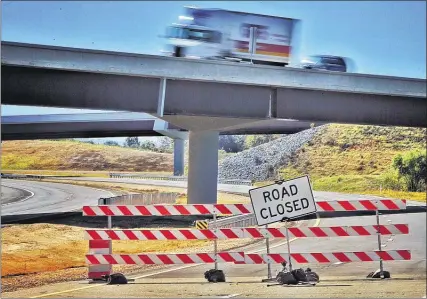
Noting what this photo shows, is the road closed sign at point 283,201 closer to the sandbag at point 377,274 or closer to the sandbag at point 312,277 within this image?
the sandbag at point 312,277

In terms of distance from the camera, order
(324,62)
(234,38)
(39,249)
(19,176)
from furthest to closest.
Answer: (234,38), (324,62), (19,176), (39,249)

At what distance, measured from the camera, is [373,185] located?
6.41m

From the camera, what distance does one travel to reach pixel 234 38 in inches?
336

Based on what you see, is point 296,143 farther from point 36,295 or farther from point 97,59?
point 97,59

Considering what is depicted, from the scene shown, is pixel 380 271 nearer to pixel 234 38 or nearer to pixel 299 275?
pixel 299 275

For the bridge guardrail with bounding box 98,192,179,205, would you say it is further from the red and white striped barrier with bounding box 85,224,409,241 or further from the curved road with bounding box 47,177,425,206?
the red and white striped barrier with bounding box 85,224,409,241

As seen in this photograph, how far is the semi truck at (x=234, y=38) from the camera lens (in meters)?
6.77

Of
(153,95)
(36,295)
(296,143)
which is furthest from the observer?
(153,95)

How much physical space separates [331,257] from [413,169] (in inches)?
50.9

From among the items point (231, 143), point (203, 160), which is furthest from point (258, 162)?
point (203, 160)

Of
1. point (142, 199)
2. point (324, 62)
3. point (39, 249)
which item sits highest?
point (324, 62)

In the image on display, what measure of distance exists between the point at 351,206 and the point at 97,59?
415 centimetres

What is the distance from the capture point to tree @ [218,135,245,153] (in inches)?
241

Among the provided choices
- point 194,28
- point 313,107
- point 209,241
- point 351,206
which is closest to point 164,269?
point 209,241
